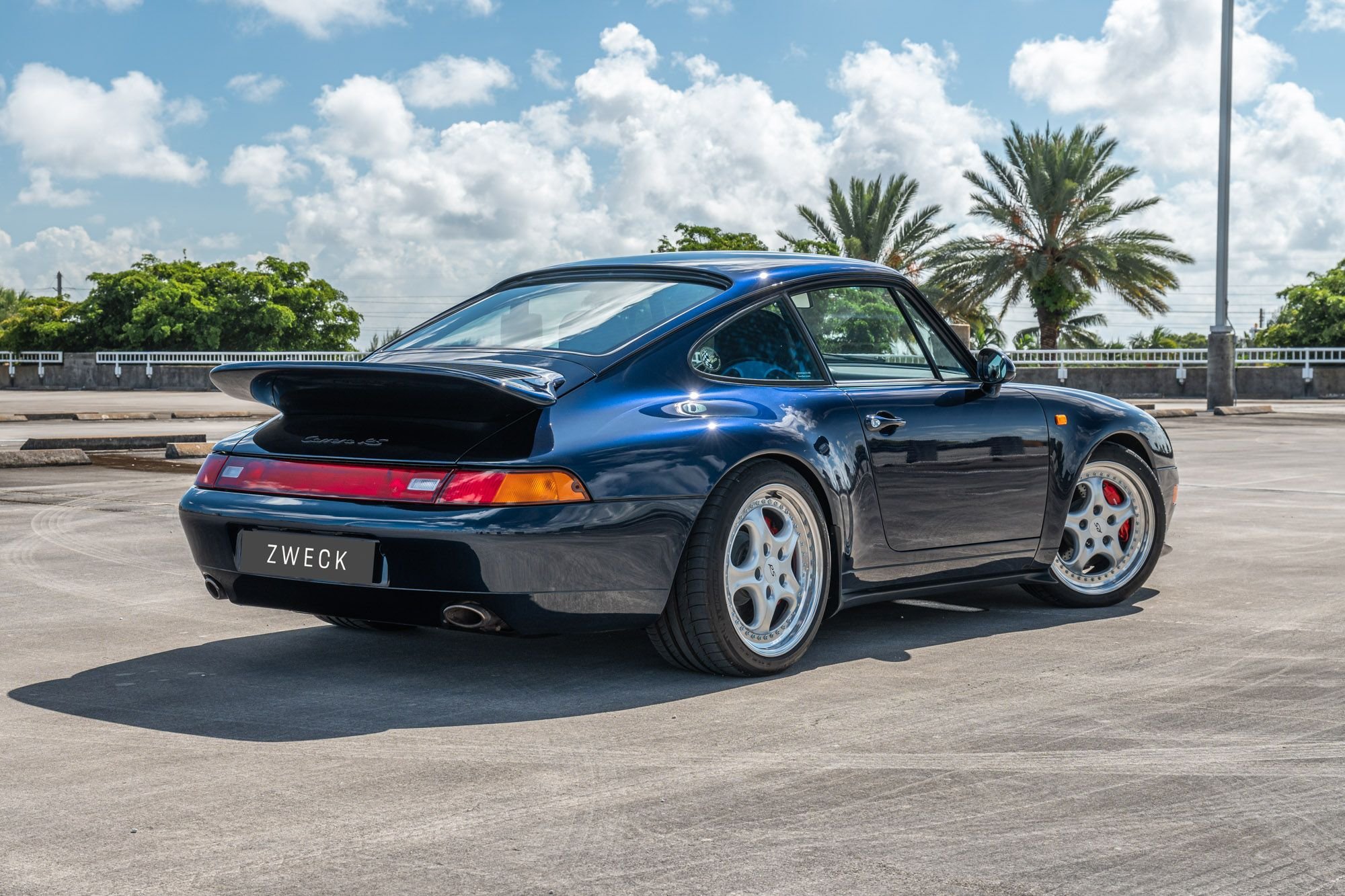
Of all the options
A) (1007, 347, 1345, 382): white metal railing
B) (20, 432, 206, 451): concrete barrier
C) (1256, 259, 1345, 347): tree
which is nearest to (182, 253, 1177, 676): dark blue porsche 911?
(20, 432, 206, 451): concrete barrier

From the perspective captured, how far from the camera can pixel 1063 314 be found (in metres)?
42.9

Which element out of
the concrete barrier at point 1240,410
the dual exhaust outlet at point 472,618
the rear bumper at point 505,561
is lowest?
the concrete barrier at point 1240,410

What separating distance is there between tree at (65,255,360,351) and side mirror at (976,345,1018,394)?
58119mm

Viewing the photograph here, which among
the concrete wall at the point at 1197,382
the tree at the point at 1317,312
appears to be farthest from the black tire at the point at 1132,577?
the tree at the point at 1317,312

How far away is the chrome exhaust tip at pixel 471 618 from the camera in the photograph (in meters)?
Result: 4.30

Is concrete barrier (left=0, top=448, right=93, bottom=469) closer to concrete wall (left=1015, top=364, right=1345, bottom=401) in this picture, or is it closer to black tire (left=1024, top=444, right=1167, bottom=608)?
black tire (left=1024, top=444, right=1167, bottom=608)

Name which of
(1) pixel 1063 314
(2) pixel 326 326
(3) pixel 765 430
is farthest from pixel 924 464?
(2) pixel 326 326

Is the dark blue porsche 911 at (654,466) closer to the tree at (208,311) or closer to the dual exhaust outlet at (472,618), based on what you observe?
the dual exhaust outlet at (472,618)

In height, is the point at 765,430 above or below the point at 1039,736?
above

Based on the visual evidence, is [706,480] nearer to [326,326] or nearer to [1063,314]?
[1063,314]

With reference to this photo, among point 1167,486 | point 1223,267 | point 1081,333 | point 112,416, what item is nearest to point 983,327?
point 1081,333

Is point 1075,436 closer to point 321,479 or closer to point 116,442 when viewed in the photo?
point 321,479

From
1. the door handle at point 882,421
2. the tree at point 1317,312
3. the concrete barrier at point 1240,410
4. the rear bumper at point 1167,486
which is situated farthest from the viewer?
the tree at point 1317,312

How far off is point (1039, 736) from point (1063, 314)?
40.4 m
